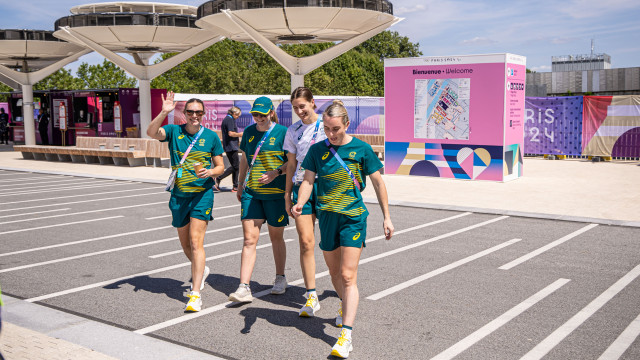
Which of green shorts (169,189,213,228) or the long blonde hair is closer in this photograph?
the long blonde hair

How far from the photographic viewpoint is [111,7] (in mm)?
26312

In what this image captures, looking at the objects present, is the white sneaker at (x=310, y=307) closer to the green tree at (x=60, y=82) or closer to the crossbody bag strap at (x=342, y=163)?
the crossbody bag strap at (x=342, y=163)

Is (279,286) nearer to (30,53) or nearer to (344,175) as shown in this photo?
(344,175)

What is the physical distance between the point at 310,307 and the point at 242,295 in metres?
0.64

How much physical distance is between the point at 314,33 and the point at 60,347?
62.7 feet

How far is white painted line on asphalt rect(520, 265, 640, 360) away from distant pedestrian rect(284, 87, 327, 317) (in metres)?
1.83

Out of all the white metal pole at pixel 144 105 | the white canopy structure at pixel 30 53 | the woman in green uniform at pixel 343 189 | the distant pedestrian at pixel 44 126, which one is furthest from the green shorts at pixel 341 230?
the distant pedestrian at pixel 44 126

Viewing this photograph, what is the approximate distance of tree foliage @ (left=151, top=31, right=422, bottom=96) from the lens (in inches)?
2685

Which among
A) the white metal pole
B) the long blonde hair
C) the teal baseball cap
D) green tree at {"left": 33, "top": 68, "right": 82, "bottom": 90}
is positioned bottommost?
the long blonde hair

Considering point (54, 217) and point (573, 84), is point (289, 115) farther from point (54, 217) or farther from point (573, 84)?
point (573, 84)

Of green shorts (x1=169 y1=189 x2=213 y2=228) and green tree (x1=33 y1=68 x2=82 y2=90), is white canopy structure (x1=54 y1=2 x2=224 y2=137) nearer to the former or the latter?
green shorts (x1=169 y1=189 x2=213 y2=228)

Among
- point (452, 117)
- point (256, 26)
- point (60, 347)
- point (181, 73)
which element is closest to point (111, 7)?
point (256, 26)

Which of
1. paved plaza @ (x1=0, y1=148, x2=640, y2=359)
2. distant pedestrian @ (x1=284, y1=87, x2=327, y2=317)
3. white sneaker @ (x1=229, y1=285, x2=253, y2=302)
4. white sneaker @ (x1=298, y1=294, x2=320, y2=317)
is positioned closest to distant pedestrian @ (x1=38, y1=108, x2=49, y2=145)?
paved plaza @ (x1=0, y1=148, x2=640, y2=359)

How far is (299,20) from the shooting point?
20156 millimetres
